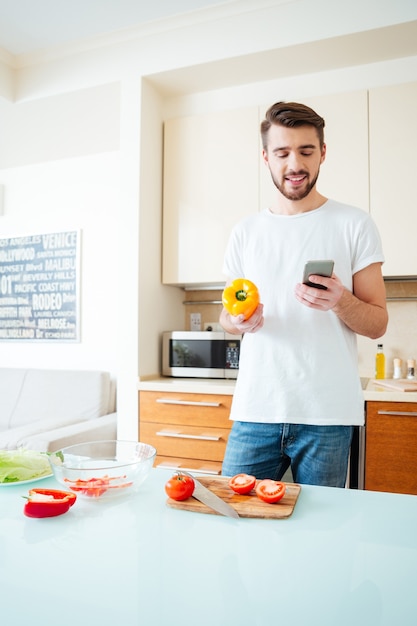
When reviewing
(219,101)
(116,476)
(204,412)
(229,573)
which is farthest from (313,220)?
(219,101)

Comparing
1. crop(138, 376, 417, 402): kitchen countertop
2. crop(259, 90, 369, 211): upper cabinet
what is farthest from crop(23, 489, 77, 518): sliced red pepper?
crop(259, 90, 369, 211): upper cabinet

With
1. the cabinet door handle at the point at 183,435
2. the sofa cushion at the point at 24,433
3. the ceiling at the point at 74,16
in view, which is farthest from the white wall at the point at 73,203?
the cabinet door handle at the point at 183,435

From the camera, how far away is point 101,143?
3.62 m

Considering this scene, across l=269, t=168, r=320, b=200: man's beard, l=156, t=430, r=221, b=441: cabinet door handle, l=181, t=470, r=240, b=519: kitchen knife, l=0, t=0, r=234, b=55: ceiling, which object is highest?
l=0, t=0, r=234, b=55: ceiling

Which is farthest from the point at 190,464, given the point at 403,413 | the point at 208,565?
the point at 208,565

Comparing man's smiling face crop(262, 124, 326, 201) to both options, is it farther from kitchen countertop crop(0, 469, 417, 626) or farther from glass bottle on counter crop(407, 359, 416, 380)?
glass bottle on counter crop(407, 359, 416, 380)

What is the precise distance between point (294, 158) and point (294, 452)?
780 millimetres

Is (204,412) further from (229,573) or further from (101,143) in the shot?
(101,143)

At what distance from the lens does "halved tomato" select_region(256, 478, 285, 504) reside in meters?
0.92

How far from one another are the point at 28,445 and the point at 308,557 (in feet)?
7.10

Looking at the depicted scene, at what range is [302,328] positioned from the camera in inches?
53.6

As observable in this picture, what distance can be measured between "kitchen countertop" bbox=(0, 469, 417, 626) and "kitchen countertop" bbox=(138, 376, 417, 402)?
4.50 ft

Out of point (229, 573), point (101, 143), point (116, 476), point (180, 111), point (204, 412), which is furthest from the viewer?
point (101, 143)

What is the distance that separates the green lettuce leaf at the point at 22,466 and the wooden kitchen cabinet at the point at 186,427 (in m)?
1.47
